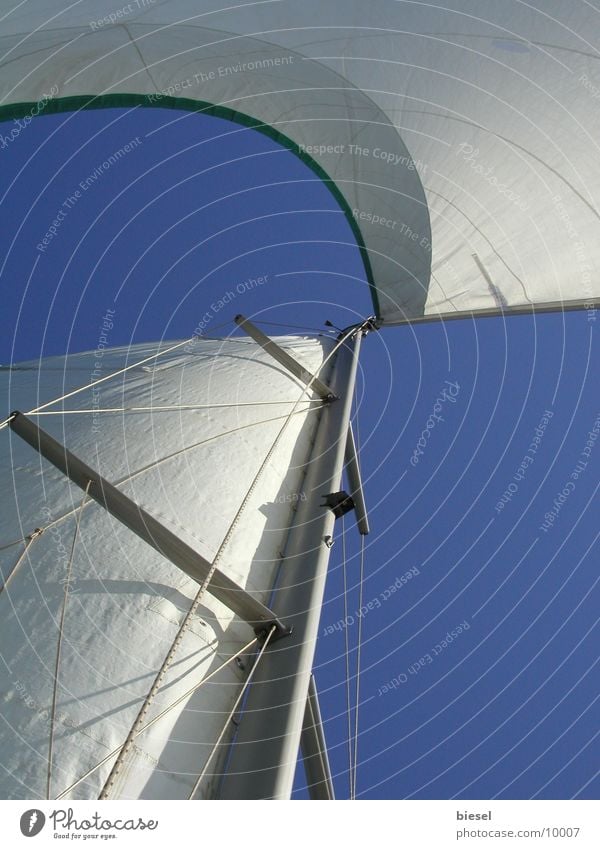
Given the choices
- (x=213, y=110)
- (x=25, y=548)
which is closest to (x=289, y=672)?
(x=25, y=548)

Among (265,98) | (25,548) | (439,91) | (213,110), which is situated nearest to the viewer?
(25,548)

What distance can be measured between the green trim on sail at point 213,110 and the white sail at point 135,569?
5.71 ft

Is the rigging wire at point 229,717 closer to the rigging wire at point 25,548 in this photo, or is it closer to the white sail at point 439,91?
the rigging wire at point 25,548

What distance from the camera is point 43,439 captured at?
3777 mm

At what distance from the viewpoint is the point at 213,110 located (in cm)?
727

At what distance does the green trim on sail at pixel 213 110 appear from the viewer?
6.59m

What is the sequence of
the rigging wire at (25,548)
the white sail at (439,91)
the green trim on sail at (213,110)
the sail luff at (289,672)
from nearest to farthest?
the sail luff at (289,672), the rigging wire at (25,548), the white sail at (439,91), the green trim on sail at (213,110)

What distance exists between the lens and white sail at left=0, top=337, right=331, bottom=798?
120 inches

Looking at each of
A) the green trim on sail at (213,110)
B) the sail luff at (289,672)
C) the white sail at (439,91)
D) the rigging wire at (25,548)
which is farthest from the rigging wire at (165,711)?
the green trim on sail at (213,110)

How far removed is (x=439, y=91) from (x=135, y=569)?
416 cm

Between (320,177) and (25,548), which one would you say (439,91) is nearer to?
(320,177)

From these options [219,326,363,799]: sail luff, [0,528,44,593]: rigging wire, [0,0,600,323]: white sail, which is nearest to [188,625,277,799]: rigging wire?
[219,326,363,799]: sail luff

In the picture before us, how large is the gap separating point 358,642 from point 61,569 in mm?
1913
